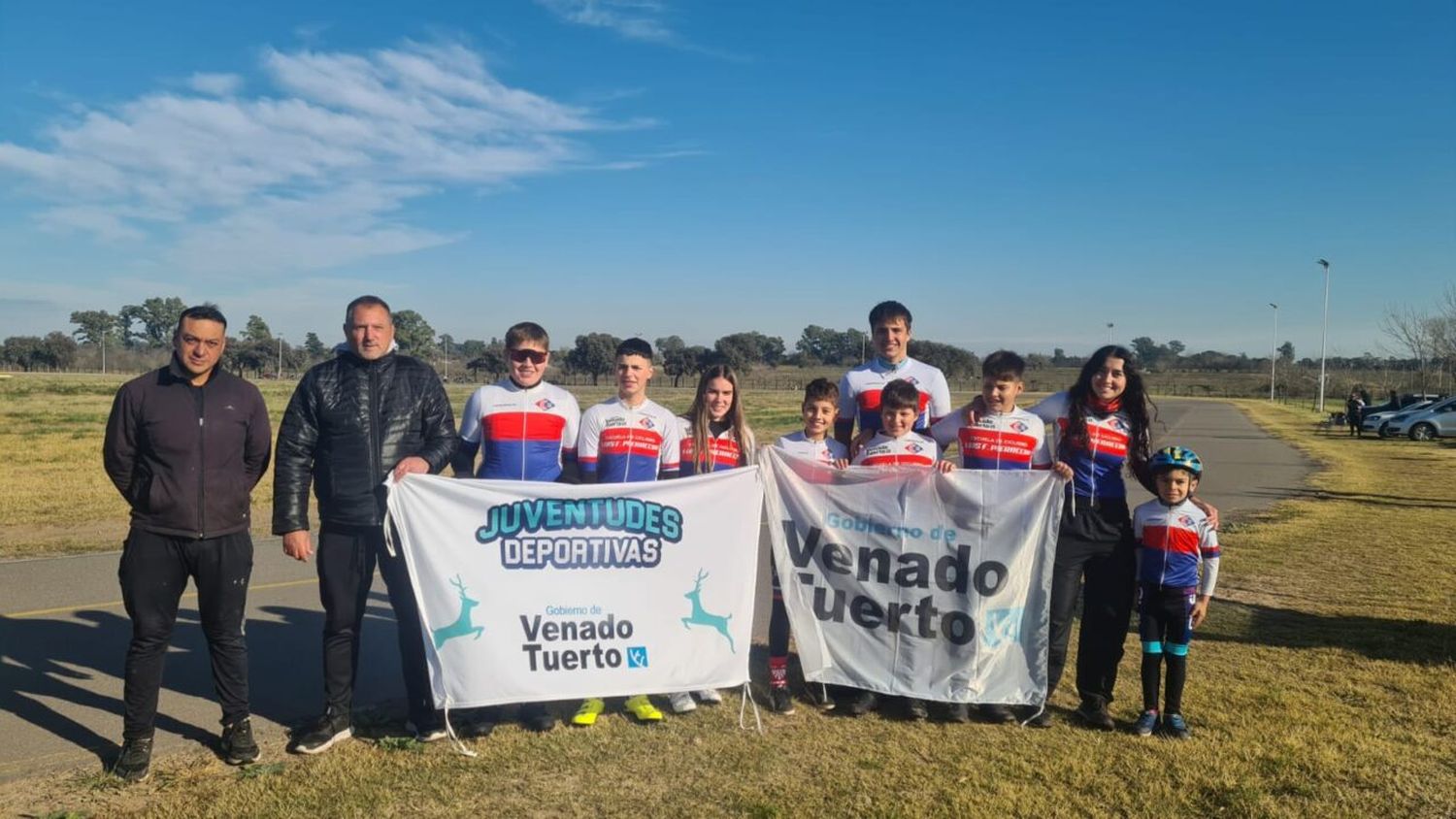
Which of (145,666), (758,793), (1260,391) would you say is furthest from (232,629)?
(1260,391)

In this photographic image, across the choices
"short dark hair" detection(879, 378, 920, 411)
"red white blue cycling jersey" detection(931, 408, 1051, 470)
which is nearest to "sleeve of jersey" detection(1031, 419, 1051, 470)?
"red white blue cycling jersey" detection(931, 408, 1051, 470)

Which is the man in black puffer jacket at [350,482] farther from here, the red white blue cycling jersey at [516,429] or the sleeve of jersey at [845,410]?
the sleeve of jersey at [845,410]

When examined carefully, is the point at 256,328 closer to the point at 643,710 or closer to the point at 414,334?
the point at 414,334

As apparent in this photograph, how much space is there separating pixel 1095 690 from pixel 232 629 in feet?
15.2

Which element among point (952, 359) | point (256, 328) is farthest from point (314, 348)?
point (952, 359)

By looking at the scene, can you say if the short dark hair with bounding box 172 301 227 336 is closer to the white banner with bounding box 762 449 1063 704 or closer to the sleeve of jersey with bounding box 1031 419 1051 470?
the white banner with bounding box 762 449 1063 704

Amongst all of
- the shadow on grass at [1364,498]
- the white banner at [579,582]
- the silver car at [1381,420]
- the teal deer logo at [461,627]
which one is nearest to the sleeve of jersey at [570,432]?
the white banner at [579,582]

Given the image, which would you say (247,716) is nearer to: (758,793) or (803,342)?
(758,793)

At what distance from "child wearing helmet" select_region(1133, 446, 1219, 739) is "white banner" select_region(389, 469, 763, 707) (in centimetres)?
217

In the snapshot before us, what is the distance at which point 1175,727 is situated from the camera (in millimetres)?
4773

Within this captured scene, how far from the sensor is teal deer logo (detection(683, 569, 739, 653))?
16.7ft

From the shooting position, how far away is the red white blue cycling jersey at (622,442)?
206 inches

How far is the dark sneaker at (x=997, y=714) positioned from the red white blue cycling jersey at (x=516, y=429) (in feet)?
9.32

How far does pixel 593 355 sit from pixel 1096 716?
110 meters
